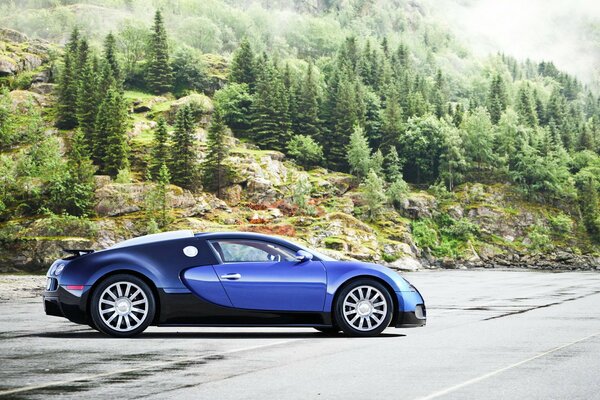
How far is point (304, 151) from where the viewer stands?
10850 cm

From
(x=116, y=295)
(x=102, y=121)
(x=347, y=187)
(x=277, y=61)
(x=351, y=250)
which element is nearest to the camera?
(x=116, y=295)

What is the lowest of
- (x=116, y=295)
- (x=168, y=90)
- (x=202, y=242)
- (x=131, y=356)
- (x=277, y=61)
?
(x=131, y=356)

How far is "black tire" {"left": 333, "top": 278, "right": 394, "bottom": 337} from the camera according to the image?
11.3 metres

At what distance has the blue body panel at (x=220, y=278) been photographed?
11094mm

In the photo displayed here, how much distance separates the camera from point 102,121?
3669 inches

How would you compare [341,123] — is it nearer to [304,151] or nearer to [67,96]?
[304,151]

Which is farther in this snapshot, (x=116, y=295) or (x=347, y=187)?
(x=347, y=187)

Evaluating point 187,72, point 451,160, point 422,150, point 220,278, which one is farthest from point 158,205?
point 220,278

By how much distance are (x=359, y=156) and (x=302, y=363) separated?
99686 millimetres

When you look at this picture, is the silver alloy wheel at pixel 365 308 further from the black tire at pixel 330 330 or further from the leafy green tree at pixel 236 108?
the leafy green tree at pixel 236 108

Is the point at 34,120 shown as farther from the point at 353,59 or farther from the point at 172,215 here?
the point at 353,59

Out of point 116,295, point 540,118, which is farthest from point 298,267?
point 540,118

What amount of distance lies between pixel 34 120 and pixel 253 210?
90.1ft

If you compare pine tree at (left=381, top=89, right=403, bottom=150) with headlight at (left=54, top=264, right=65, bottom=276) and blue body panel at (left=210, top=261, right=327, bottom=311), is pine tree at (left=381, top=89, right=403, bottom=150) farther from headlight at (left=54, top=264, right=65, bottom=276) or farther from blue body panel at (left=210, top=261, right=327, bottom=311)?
headlight at (left=54, top=264, right=65, bottom=276)
